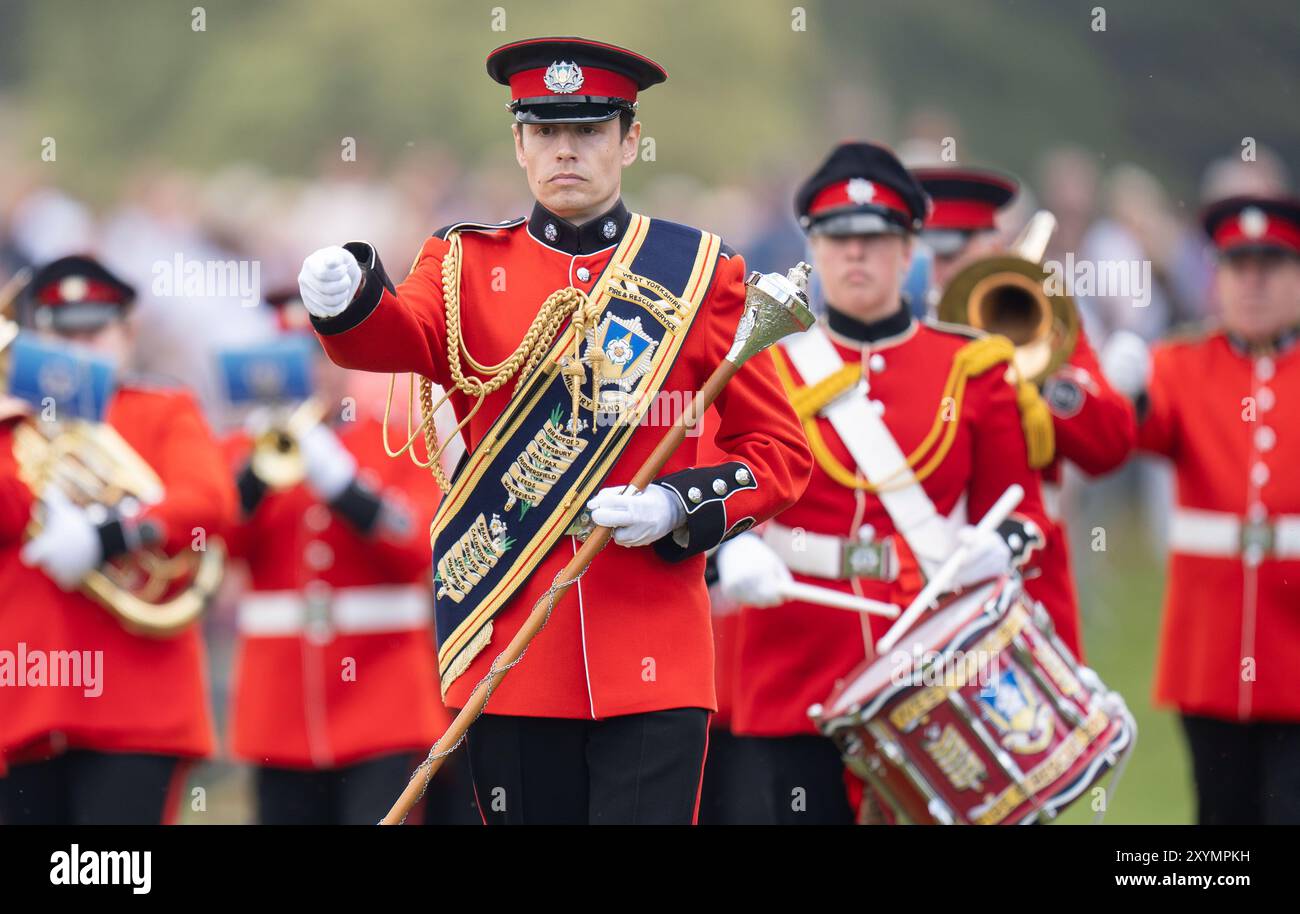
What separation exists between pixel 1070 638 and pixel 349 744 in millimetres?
2389

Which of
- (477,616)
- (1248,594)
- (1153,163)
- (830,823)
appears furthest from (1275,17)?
(477,616)

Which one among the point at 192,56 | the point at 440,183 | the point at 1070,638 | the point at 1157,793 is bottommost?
the point at 1157,793

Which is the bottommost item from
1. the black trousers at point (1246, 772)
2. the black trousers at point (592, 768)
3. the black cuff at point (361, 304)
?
the black trousers at point (1246, 772)

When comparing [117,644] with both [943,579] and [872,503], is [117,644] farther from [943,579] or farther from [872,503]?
[943,579]

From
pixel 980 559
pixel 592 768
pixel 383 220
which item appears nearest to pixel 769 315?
pixel 592 768

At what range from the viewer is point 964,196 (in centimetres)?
881

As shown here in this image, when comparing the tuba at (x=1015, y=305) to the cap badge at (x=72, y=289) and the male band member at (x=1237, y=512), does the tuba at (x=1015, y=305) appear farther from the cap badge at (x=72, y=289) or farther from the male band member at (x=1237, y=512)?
the cap badge at (x=72, y=289)

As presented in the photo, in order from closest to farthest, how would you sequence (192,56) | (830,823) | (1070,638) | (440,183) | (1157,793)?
(830,823)
(1070,638)
(1157,793)
(440,183)
(192,56)

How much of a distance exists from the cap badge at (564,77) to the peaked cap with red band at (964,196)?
3032mm

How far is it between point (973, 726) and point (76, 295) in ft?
10.8

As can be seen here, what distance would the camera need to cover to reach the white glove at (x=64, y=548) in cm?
796

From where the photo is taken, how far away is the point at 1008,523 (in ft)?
24.2

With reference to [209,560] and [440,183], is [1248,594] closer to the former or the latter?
[209,560]

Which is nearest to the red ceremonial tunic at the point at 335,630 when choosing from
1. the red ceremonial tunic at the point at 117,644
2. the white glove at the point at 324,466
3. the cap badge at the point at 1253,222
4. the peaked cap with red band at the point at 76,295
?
the white glove at the point at 324,466
